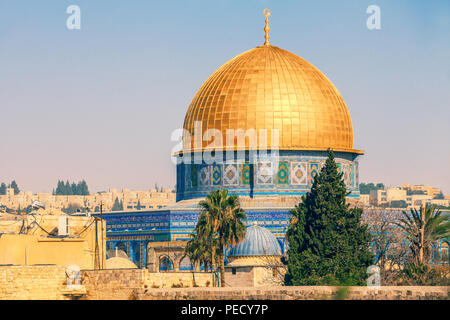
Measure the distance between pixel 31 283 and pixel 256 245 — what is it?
40.9 ft

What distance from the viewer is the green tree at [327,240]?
104 ft

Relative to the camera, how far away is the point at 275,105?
45750mm

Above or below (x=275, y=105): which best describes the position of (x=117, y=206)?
below

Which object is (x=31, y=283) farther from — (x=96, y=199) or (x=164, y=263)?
(x=96, y=199)

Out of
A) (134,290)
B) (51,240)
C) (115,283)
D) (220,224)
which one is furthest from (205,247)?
→ (115,283)

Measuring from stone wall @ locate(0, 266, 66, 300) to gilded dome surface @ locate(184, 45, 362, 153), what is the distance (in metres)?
18.5

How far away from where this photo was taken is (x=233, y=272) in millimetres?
37188

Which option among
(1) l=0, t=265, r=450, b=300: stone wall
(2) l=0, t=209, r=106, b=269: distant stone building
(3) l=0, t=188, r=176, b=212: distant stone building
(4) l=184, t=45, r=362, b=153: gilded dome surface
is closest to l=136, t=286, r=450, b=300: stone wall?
(1) l=0, t=265, r=450, b=300: stone wall

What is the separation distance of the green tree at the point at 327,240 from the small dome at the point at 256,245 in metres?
3.42

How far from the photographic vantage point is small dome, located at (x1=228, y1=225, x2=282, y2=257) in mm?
37906

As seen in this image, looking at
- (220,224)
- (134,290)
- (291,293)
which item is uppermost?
(220,224)

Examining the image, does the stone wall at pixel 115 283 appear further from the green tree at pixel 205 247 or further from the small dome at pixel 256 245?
the small dome at pixel 256 245

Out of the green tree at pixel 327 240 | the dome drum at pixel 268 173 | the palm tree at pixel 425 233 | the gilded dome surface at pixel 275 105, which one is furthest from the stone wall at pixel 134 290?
the gilded dome surface at pixel 275 105

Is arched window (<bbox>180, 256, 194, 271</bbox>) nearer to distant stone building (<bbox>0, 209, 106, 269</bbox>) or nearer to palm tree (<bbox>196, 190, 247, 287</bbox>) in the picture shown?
palm tree (<bbox>196, 190, 247, 287</bbox>)
